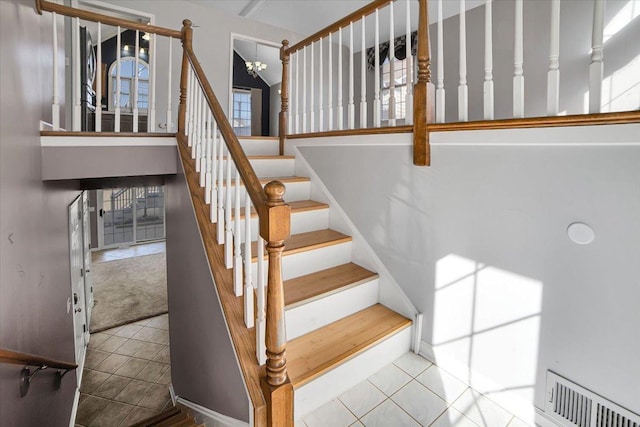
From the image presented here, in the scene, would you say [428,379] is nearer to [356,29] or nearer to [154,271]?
[356,29]

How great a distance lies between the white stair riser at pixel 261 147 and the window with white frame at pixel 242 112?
229 inches

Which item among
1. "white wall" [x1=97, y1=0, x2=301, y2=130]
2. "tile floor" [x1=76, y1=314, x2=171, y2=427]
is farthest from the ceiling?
"tile floor" [x1=76, y1=314, x2=171, y2=427]

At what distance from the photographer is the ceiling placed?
464 cm

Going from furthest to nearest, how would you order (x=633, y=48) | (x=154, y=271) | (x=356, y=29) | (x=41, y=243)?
(x=154, y=271), (x=356, y=29), (x=633, y=48), (x=41, y=243)

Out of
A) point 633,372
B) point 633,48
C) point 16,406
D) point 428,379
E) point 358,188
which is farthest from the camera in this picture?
point 633,48

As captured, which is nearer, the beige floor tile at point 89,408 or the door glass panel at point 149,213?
the beige floor tile at point 89,408

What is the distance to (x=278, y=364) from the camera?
4.20 ft

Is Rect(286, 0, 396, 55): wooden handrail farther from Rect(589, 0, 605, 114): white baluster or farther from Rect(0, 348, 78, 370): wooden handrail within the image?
Rect(0, 348, 78, 370): wooden handrail

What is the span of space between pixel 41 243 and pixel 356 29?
18.4 ft

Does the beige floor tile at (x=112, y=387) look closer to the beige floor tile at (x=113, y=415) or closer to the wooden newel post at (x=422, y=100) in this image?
the beige floor tile at (x=113, y=415)

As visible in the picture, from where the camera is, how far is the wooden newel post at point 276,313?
118cm

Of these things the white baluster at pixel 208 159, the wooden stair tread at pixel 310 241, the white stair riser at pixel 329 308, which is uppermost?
the white baluster at pixel 208 159

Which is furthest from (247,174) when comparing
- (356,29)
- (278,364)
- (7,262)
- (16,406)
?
(356,29)

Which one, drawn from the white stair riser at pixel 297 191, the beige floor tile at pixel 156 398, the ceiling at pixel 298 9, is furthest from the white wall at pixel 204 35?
the beige floor tile at pixel 156 398
